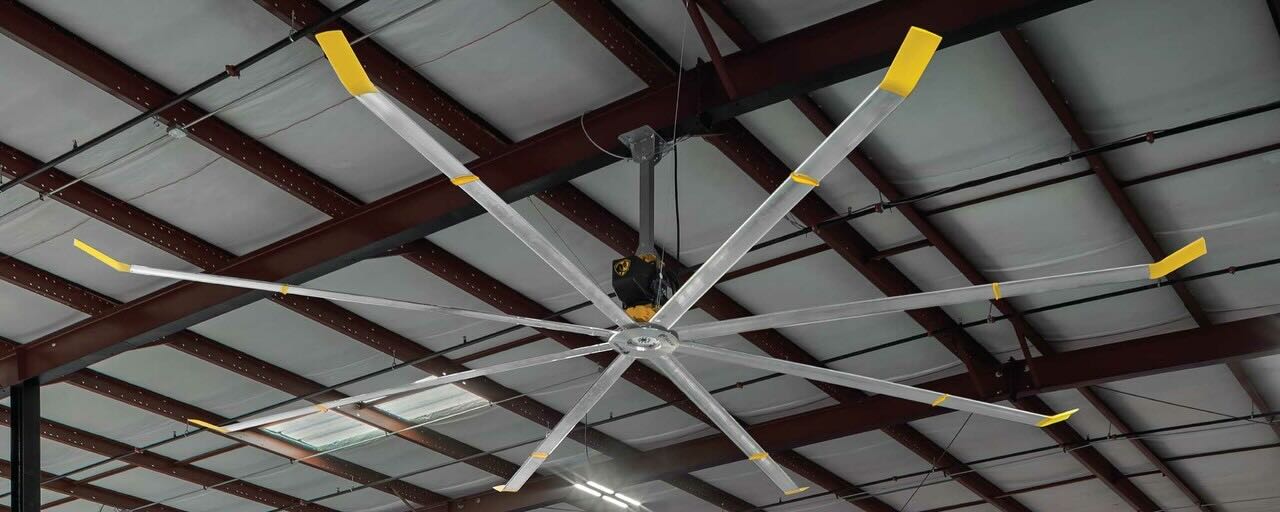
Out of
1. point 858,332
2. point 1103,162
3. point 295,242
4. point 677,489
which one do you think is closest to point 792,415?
point 858,332

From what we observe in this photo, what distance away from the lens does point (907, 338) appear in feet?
32.2

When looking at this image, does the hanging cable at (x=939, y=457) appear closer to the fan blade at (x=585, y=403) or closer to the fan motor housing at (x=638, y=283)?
the fan blade at (x=585, y=403)

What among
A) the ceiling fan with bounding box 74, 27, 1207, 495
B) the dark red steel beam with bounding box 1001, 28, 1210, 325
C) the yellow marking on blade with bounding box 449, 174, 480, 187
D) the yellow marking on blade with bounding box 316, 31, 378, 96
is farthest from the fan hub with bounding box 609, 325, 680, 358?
the dark red steel beam with bounding box 1001, 28, 1210, 325

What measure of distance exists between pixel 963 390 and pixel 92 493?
31.3 feet

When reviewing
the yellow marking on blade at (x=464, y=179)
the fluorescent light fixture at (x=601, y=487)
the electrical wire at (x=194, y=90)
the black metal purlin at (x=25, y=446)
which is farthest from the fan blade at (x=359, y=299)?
the fluorescent light fixture at (x=601, y=487)

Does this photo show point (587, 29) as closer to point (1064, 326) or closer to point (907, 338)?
point (907, 338)

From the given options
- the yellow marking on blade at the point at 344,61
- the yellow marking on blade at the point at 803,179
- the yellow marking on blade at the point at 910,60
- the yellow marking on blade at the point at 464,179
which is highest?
the yellow marking on blade at the point at 344,61

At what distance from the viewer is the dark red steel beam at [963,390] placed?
29.4 feet

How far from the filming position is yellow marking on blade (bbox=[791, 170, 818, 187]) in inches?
146

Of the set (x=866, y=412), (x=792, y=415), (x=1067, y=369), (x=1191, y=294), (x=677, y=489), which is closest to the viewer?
(x=1191, y=294)

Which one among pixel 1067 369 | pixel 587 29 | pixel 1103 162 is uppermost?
pixel 587 29

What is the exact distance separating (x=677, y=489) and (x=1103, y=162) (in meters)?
7.05

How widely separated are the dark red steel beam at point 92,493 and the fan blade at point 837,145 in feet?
34.3

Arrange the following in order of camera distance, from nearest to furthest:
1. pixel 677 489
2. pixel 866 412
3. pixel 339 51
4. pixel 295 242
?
1. pixel 339 51
2. pixel 295 242
3. pixel 866 412
4. pixel 677 489
